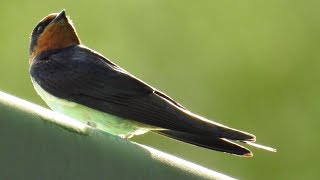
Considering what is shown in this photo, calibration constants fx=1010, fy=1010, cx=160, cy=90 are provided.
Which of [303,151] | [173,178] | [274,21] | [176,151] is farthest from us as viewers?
[274,21]

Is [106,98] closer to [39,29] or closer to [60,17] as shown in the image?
[60,17]

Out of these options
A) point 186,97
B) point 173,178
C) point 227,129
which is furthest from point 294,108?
point 173,178

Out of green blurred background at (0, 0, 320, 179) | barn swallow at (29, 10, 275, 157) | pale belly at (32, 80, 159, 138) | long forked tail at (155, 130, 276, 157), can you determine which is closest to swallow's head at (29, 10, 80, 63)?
barn swallow at (29, 10, 275, 157)

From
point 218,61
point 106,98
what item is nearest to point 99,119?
point 106,98

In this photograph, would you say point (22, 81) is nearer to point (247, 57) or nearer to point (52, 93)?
point (247, 57)


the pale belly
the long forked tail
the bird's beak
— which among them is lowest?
the pale belly

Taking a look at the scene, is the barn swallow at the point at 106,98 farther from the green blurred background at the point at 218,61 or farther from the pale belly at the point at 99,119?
the green blurred background at the point at 218,61

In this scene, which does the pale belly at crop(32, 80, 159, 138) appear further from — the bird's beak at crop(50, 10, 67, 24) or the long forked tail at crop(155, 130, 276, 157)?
the bird's beak at crop(50, 10, 67, 24)
